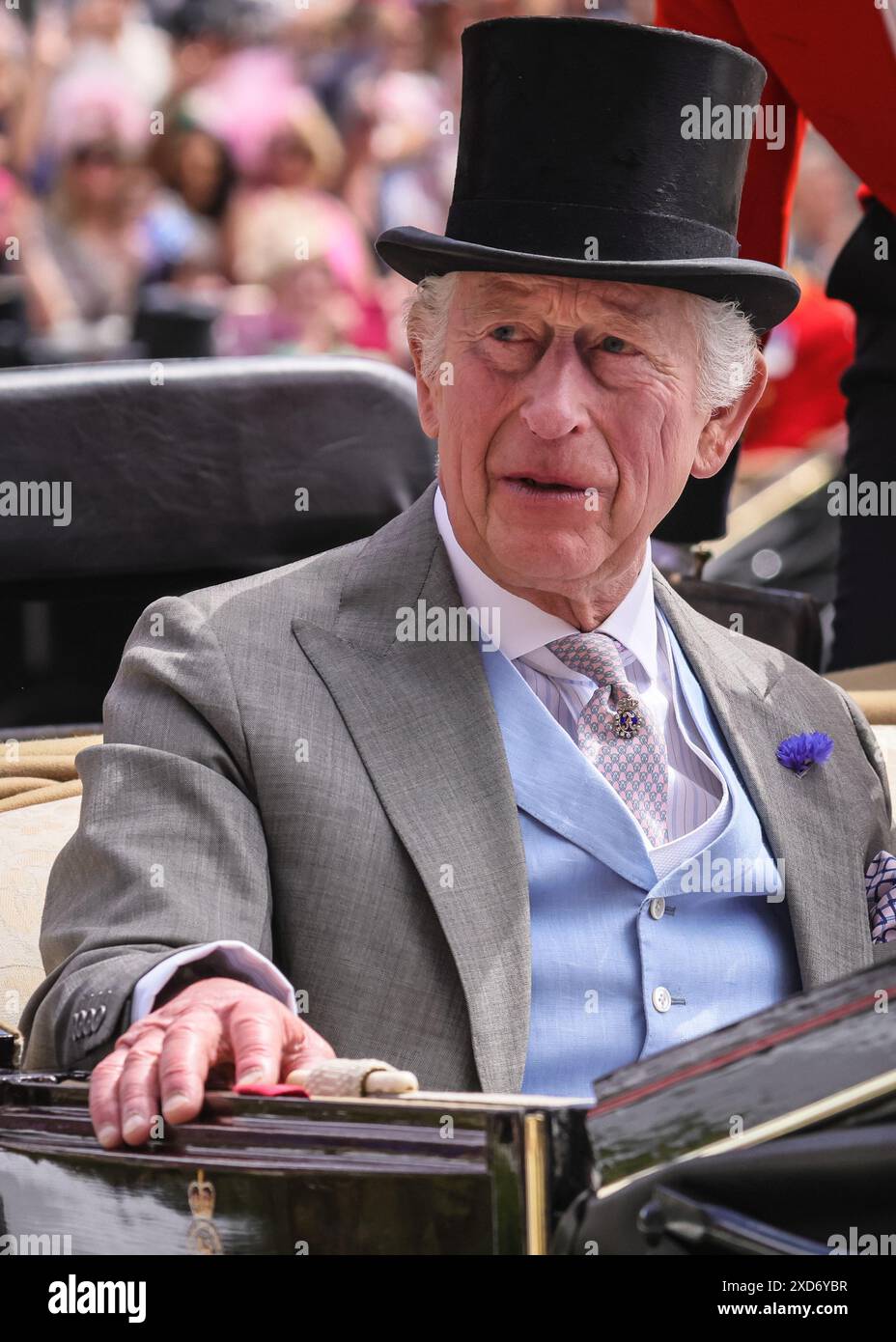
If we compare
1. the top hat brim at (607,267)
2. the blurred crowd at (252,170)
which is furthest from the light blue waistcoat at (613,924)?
the blurred crowd at (252,170)

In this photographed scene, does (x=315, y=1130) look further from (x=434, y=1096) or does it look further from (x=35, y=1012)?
(x=35, y=1012)

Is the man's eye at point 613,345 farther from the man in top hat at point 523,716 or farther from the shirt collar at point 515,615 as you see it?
the shirt collar at point 515,615

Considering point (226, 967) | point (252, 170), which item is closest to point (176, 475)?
point (226, 967)

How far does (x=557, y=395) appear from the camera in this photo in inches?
66.5

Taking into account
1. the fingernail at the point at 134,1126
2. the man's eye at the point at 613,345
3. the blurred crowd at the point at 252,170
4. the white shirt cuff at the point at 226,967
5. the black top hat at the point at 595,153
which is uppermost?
the blurred crowd at the point at 252,170

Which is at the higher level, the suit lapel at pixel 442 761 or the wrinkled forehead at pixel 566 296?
the wrinkled forehead at pixel 566 296

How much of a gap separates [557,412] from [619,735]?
0.30m

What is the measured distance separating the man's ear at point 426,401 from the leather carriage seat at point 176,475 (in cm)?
70

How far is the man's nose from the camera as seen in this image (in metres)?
1.68

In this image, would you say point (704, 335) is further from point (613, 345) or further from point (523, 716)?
point (523, 716)

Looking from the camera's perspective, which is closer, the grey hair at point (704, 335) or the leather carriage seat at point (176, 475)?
the grey hair at point (704, 335)

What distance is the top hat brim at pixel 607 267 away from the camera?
1.65 meters

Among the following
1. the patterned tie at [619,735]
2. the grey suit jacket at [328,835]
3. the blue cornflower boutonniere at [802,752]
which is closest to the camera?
the grey suit jacket at [328,835]

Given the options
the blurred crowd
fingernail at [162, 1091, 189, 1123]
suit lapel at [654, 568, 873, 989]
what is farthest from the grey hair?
the blurred crowd
